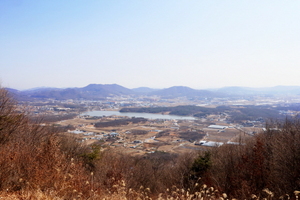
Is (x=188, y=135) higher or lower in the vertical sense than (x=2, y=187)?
lower

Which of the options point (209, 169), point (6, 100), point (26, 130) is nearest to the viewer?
point (6, 100)

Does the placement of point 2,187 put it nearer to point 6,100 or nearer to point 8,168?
point 8,168

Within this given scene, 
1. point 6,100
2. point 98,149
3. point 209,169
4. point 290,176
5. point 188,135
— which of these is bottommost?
point 188,135

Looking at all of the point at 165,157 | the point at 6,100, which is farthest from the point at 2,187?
the point at 165,157

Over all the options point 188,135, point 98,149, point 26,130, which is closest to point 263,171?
point 98,149

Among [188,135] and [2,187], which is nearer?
[2,187]

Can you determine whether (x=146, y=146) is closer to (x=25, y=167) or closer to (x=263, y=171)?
(x=263, y=171)

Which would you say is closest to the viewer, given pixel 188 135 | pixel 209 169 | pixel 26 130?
pixel 26 130

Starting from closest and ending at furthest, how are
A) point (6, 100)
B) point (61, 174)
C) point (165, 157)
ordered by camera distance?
point (61, 174), point (6, 100), point (165, 157)

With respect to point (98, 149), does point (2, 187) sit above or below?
above

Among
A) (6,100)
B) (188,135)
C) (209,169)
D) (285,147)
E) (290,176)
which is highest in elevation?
(6,100)
